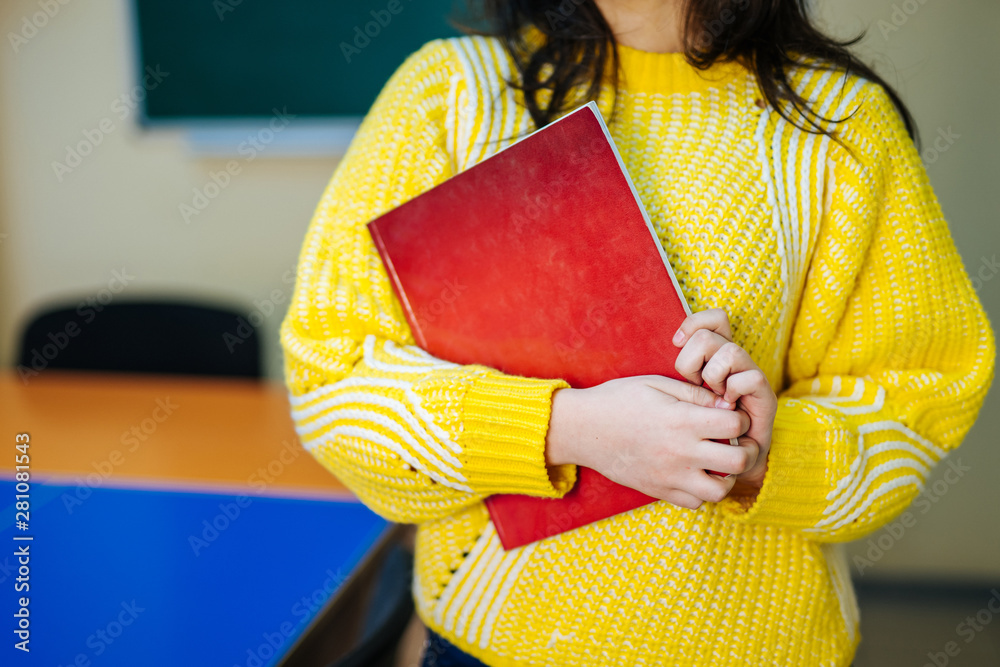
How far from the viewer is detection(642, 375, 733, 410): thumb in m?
0.59

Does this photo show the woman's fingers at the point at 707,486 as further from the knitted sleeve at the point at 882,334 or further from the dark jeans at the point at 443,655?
the dark jeans at the point at 443,655

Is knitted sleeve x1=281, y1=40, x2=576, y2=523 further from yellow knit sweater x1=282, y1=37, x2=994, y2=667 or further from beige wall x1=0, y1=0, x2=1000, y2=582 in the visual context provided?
beige wall x1=0, y1=0, x2=1000, y2=582

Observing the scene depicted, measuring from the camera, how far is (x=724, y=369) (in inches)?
22.5

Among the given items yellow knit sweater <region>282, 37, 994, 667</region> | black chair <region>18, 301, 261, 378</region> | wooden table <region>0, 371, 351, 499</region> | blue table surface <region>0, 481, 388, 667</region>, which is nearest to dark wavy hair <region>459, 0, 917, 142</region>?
yellow knit sweater <region>282, 37, 994, 667</region>

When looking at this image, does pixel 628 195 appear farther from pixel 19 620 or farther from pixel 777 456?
pixel 19 620

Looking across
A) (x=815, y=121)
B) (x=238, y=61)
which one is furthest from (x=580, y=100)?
(x=238, y=61)

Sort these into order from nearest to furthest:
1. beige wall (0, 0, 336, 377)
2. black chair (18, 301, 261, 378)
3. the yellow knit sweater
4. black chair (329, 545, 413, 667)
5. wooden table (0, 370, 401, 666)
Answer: the yellow knit sweater, black chair (329, 545, 413, 667), wooden table (0, 370, 401, 666), black chair (18, 301, 261, 378), beige wall (0, 0, 336, 377)

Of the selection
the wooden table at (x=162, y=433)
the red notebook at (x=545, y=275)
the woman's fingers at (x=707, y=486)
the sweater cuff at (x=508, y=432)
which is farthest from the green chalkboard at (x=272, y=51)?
the woman's fingers at (x=707, y=486)

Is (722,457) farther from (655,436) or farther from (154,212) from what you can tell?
(154,212)

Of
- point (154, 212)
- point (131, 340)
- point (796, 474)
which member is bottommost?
point (131, 340)

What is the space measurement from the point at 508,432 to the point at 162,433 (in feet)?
3.50

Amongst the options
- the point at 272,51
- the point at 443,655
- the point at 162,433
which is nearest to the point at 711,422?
the point at 443,655

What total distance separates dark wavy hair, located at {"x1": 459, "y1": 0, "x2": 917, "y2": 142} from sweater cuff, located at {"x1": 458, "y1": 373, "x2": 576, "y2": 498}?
29cm

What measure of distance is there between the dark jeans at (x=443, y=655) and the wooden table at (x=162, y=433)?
0.46 meters
